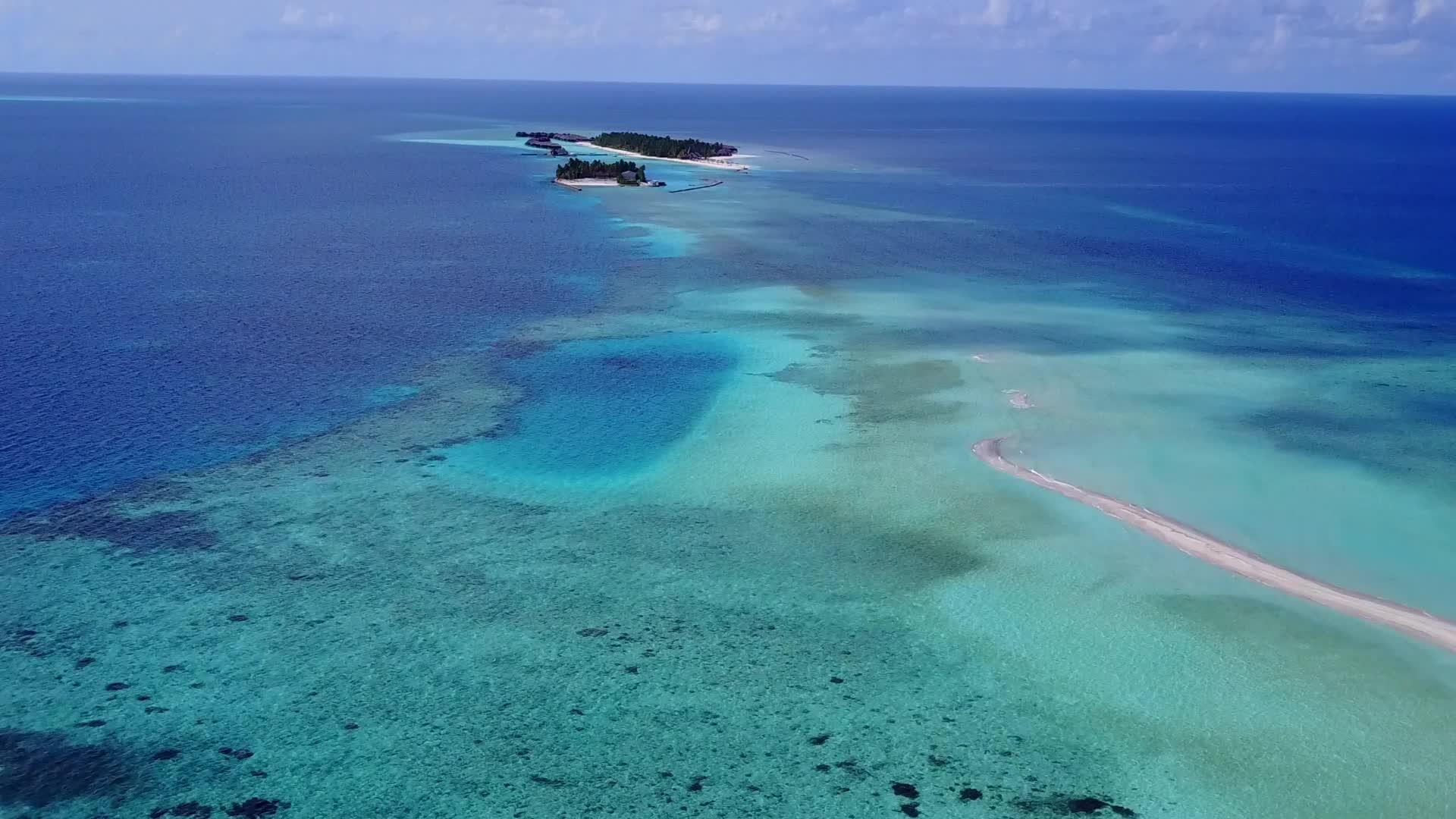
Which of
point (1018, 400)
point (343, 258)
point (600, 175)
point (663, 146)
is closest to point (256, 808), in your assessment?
point (1018, 400)

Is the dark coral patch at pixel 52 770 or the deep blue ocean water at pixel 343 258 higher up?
the deep blue ocean water at pixel 343 258

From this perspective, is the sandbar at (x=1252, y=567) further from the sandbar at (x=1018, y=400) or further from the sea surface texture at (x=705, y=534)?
the sandbar at (x=1018, y=400)

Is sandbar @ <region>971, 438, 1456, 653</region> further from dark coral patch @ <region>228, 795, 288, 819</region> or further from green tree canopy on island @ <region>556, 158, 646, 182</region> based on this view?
green tree canopy on island @ <region>556, 158, 646, 182</region>

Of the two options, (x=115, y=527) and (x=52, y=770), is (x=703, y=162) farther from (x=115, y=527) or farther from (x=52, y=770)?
(x=52, y=770)

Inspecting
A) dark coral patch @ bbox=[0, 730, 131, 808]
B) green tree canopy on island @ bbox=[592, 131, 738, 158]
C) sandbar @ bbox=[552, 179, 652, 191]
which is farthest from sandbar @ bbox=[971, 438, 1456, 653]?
green tree canopy on island @ bbox=[592, 131, 738, 158]

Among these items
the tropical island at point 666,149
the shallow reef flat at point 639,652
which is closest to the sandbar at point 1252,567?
the shallow reef flat at point 639,652

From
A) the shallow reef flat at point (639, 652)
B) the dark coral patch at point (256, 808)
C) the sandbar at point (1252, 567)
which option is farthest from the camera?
the sandbar at point (1252, 567)

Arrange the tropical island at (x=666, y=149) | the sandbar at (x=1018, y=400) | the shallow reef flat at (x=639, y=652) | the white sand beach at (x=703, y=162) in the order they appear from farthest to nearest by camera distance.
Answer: the tropical island at (x=666, y=149), the white sand beach at (x=703, y=162), the sandbar at (x=1018, y=400), the shallow reef flat at (x=639, y=652)
